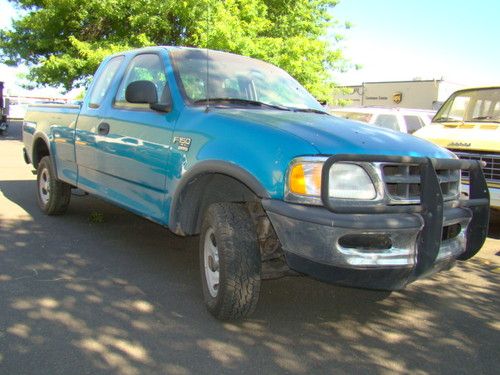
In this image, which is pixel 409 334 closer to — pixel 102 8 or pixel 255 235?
pixel 255 235

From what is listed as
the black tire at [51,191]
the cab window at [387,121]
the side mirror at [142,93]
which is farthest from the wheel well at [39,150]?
the cab window at [387,121]

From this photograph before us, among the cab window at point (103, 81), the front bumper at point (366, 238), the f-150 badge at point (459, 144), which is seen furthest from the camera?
the f-150 badge at point (459, 144)

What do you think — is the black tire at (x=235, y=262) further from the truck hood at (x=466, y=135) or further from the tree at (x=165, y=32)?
the tree at (x=165, y=32)

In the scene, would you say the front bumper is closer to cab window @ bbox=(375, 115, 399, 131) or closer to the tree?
cab window @ bbox=(375, 115, 399, 131)

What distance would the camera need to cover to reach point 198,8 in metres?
15.6

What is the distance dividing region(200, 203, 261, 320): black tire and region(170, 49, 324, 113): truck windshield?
110cm

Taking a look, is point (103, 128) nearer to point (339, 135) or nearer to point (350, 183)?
point (339, 135)

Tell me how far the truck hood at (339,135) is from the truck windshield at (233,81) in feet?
1.56

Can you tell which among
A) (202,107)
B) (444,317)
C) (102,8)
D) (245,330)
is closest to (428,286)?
(444,317)

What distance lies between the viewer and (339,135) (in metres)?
3.29

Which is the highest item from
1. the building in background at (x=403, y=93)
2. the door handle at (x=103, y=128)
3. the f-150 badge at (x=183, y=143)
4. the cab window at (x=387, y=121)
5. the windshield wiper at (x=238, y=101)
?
the building in background at (x=403, y=93)

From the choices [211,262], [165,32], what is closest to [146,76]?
[211,262]

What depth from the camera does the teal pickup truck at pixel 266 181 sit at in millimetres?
3012

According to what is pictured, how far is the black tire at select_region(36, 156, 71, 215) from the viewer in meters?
6.29
